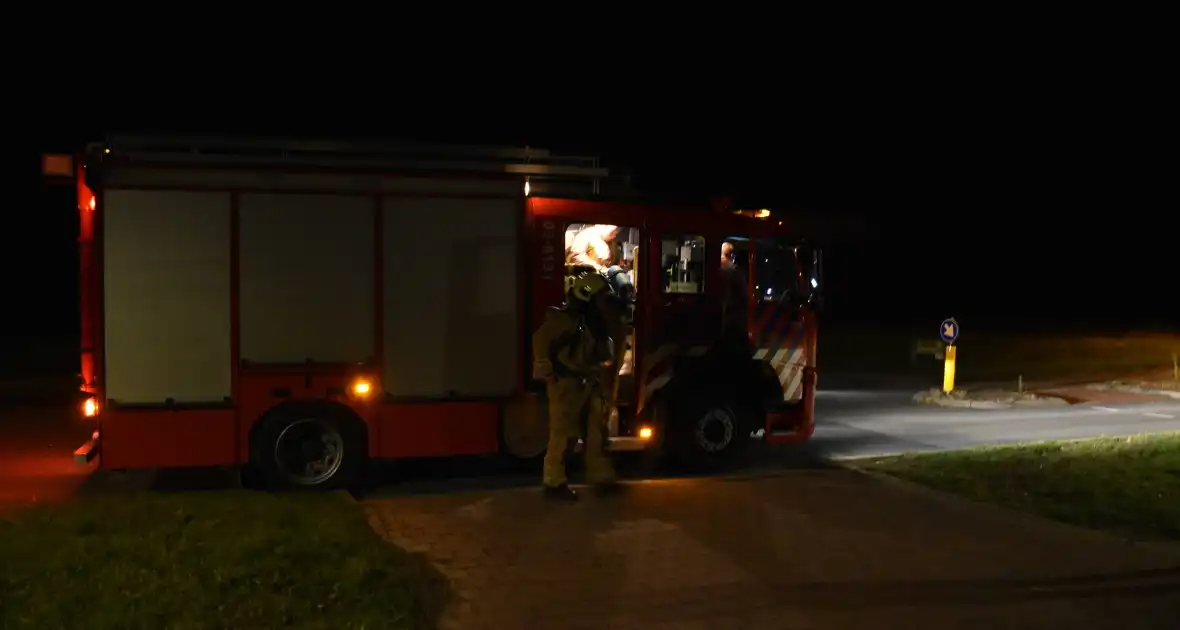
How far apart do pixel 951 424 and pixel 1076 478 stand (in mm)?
4018

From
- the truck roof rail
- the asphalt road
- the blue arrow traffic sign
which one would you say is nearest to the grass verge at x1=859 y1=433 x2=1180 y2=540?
the asphalt road

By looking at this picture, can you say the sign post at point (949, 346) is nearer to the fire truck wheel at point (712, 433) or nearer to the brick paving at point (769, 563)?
the fire truck wheel at point (712, 433)

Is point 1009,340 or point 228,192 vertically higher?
point 228,192

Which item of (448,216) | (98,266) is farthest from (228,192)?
(448,216)

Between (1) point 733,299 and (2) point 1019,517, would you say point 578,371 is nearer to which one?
(1) point 733,299

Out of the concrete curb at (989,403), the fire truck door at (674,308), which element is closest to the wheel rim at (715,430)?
the fire truck door at (674,308)

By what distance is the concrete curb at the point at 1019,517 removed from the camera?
280 inches

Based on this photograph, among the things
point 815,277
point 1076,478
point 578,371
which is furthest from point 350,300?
point 1076,478

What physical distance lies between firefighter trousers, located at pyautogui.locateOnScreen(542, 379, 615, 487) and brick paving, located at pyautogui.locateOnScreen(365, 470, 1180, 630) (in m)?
0.28

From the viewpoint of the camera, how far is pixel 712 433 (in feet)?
33.4

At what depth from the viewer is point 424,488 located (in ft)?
30.9

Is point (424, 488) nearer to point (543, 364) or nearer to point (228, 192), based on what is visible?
point (543, 364)

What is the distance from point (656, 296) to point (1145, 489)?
4253 millimetres

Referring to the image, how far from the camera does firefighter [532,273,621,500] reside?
827 centimetres
